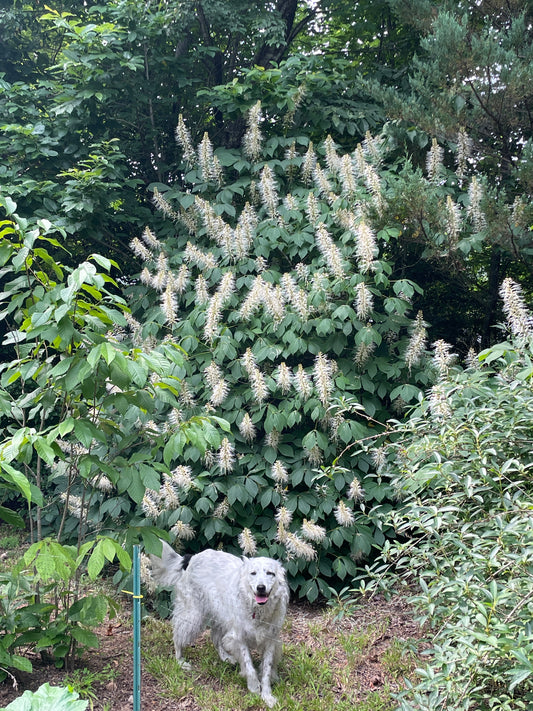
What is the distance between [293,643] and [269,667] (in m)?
0.58

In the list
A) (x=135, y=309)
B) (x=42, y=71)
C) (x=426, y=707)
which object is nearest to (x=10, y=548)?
(x=135, y=309)

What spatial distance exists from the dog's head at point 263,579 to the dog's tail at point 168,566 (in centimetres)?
67

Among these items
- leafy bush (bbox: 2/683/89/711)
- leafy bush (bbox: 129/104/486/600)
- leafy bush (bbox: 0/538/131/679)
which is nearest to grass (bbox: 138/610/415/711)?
leafy bush (bbox: 129/104/486/600)

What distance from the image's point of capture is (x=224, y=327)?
15.1ft

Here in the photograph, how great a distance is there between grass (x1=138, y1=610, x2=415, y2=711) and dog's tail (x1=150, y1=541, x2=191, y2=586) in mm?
365

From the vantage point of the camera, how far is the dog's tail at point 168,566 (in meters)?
3.61

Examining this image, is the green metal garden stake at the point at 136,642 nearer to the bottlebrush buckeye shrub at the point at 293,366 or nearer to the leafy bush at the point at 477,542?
the leafy bush at the point at 477,542

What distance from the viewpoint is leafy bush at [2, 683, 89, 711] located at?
1.00 meters

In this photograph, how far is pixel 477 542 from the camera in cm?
248

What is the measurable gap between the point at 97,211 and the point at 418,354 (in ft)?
10.4

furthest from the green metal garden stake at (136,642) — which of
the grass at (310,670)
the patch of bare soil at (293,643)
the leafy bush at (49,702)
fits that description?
the leafy bush at (49,702)

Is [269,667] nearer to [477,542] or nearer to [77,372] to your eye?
[477,542]

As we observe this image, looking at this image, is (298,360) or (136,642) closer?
(136,642)

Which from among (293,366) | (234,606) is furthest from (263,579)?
(293,366)
